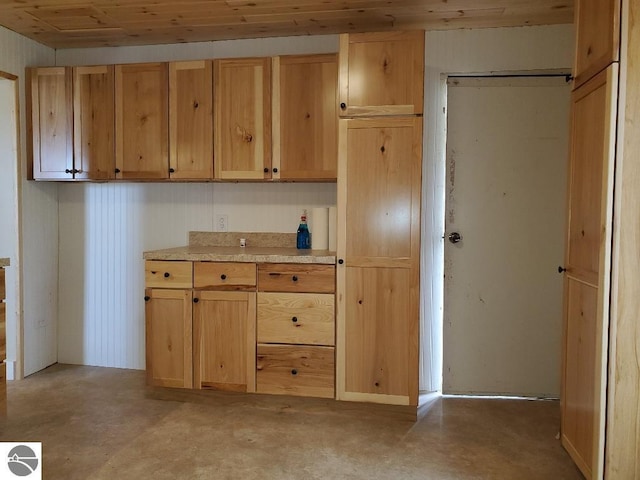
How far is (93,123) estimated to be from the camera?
3244 millimetres

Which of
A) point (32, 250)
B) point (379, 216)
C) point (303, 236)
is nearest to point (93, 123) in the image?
point (32, 250)

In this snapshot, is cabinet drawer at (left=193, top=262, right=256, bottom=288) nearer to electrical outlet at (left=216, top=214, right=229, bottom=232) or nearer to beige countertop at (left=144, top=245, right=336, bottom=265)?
beige countertop at (left=144, top=245, right=336, bottom=265)

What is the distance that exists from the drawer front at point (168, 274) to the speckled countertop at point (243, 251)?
0.12ft

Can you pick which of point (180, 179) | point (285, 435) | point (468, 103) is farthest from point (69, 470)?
point (468, 103)

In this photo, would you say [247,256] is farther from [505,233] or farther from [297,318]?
[505,233]

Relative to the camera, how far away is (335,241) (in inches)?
121

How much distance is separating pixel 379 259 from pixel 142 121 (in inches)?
68.5

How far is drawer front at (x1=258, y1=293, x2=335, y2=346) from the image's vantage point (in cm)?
280

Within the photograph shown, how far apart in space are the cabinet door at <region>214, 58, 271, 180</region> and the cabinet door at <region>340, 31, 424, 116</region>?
0.54 meters

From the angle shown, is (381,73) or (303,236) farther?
(303,236)

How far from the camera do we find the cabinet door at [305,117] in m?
2.94

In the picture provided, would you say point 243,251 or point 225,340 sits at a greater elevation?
point 243,251

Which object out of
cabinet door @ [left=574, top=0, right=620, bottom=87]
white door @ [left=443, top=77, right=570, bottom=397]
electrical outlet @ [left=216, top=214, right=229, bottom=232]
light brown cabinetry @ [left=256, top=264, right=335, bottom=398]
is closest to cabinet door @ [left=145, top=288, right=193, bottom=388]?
light brown cabinetry @ [left=256, top=264, right=335, bottom=398]

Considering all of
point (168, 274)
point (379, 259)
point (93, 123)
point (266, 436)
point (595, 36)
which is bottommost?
point (266, 436)
